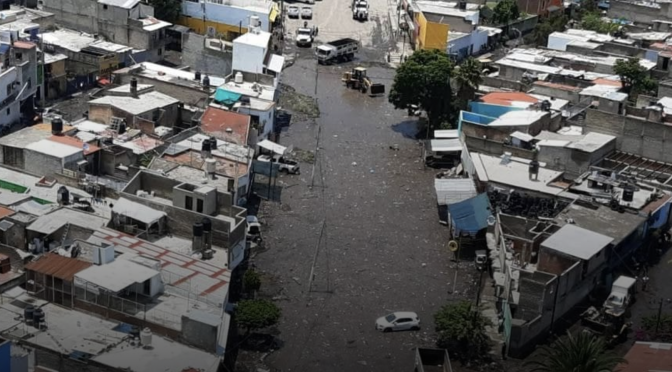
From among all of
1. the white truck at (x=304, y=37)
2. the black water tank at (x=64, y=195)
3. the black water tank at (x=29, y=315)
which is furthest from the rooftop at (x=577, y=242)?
the white truck at (x=304, y=37)

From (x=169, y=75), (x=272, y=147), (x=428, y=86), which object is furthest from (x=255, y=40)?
(x=272, y=147)

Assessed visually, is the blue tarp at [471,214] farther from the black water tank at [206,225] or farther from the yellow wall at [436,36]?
the yellow wall at [436,36]

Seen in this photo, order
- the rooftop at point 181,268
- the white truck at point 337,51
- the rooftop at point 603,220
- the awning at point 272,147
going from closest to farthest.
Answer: the rooftop at point 181,268
the rooftop at point 603,220
the awning at point 272,147
the white truck at point 337,51

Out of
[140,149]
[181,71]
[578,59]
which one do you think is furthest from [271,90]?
[578,59]

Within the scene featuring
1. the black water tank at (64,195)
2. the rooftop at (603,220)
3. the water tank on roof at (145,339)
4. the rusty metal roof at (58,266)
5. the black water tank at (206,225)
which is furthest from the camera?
the rooftop at (603,220)

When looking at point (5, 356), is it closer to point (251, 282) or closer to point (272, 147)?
point (251, 282)
